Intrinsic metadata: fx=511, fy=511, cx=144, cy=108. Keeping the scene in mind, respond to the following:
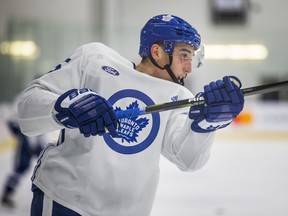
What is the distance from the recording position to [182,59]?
3.86ft

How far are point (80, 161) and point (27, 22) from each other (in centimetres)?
306

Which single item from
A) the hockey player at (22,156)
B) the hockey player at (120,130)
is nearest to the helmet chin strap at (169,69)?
the hockey player at (120,130)

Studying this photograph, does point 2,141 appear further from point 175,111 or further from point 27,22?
point 175,111

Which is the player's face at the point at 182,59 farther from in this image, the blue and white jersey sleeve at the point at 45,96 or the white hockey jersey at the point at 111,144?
the blue and white jersey sleeve at the point at 45,96

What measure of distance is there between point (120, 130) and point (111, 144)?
43 mm

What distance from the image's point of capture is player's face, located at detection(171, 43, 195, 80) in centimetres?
117

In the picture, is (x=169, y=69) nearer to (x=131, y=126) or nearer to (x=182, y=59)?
(x=182, y=59)

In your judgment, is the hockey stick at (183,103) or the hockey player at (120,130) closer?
the hockey stick at (183,103)

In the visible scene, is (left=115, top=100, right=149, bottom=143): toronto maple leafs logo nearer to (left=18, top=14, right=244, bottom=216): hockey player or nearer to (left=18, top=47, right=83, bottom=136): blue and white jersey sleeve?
(left=18, top=14, right=244, bottom=216): hockey player

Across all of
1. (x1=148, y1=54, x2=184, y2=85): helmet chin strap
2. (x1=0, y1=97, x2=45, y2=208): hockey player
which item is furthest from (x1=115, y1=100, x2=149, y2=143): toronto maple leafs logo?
(x1=0, y1=97, x2=45, y2=208): hockey player

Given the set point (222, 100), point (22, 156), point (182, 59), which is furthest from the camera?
point (22, 156)

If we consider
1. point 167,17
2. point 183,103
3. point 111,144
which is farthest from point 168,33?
point 111,144

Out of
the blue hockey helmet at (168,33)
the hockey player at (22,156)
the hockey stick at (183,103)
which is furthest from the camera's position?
the hockey player at (22,156)

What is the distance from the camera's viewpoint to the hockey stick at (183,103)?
1048 mm
